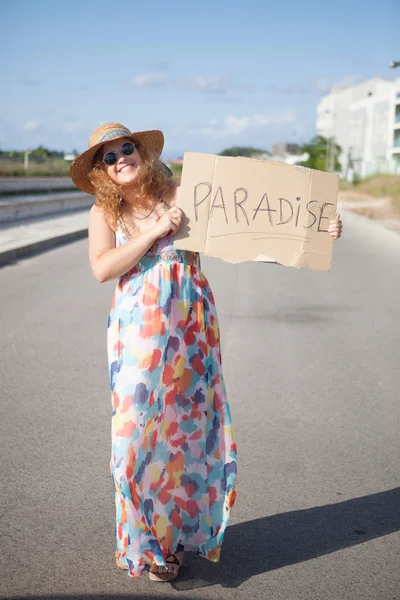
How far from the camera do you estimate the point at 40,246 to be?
1772 cm

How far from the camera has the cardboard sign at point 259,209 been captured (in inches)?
125

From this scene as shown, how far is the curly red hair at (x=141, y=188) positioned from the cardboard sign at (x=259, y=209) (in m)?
0.11

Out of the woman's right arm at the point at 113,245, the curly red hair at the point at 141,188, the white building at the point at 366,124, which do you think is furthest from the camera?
the white building at the point at 366,124

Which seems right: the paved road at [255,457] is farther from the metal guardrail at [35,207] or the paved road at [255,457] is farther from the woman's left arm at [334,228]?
the metal guardrail at [35,207]

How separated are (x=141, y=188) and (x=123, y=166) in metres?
0.13

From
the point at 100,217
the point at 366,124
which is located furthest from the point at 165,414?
the point at 366,124

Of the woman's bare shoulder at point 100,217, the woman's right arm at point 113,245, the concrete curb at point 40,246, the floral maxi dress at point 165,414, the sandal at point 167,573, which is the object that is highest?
the woman's bare shoulder at point 100,217

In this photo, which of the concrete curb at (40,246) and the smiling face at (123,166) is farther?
the concrete curb at (40,246)

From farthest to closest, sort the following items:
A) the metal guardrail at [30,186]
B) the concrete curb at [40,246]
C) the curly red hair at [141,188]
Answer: the metal guardrail at [30,186]
the concrete curb at [40,246]
the curly red hair at [141,188]

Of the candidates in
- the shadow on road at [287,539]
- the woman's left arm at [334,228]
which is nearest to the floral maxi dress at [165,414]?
the shadow on road at [287,539]

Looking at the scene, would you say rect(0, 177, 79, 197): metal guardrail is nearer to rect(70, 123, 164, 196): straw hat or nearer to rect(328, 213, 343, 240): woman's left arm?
rect(70, 123, 164, 196): straw hat

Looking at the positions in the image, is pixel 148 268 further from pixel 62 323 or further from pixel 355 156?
pixel 355 156

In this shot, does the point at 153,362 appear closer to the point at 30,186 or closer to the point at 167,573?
the point at 167,573

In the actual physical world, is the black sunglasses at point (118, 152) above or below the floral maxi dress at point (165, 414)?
above
